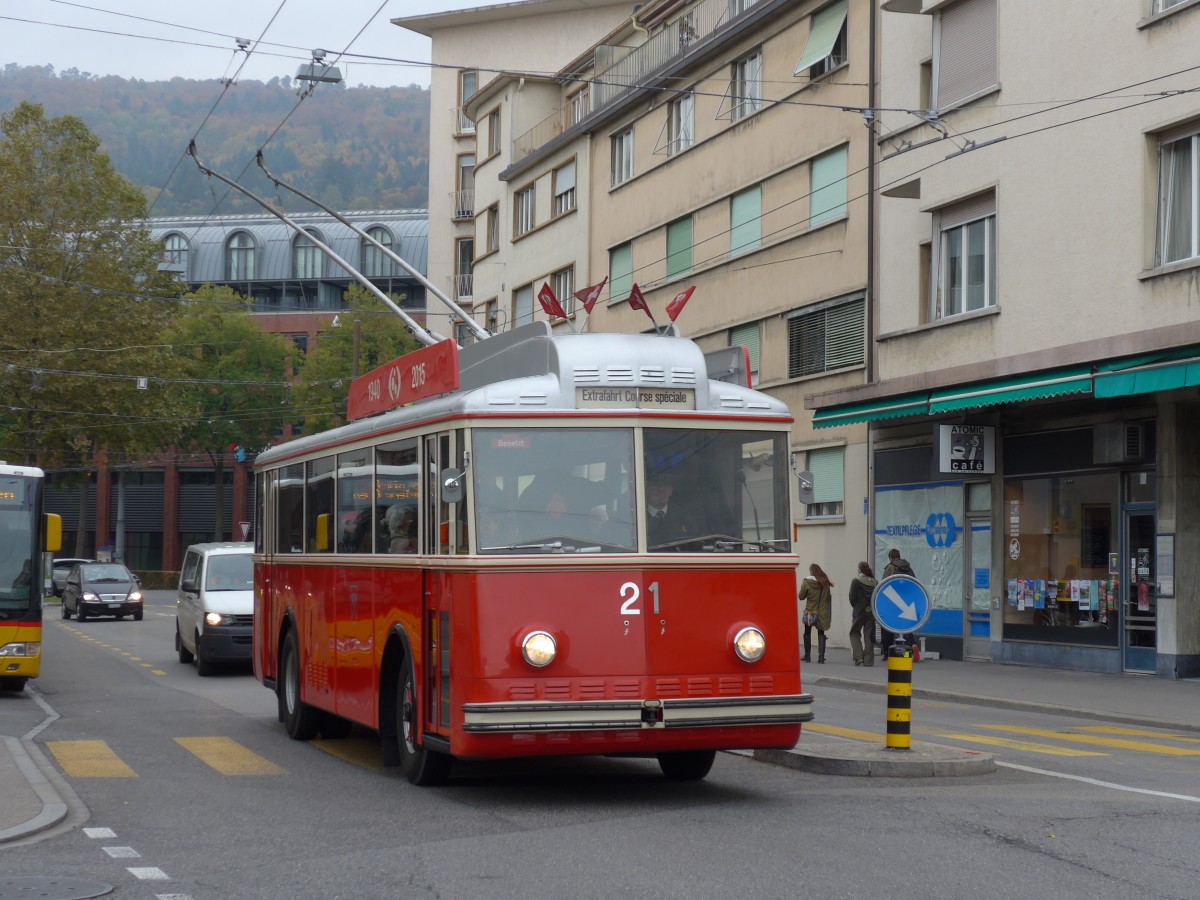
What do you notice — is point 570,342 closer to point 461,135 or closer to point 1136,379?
point 1136,379

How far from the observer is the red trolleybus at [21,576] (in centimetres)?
1869

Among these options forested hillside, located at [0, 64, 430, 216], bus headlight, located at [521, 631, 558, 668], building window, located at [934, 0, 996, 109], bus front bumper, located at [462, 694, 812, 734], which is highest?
forested hillside, located at [0, 64, 430, 216]

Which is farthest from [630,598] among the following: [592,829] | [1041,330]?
[1041,330]

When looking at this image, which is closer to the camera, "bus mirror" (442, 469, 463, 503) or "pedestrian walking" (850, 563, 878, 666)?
"bus mirror" (442, 469, 463, 503)

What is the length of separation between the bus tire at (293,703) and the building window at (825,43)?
64.6ft

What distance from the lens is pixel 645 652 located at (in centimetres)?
1025

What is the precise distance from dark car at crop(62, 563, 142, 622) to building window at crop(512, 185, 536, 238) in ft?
49.5

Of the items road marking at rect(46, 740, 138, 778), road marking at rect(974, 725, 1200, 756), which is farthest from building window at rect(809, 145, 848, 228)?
road marking at rect(46, 740, 138, 778)

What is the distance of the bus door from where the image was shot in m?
10.5

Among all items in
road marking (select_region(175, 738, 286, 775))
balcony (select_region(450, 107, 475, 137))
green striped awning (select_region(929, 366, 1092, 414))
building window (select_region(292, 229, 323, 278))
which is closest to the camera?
road marking (select_region(175, 738, 286, 775))

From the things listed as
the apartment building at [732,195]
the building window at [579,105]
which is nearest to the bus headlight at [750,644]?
the apartment building at [732,195]

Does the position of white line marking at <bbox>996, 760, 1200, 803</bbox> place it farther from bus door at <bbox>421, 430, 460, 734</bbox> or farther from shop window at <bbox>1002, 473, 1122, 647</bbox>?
shop window at <bbox>1002, 473, 1122, 647</bbox>

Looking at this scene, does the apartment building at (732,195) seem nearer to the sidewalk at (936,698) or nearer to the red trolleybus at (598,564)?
the sidewalk at (936,698)

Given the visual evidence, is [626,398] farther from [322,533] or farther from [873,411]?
[873,411]
